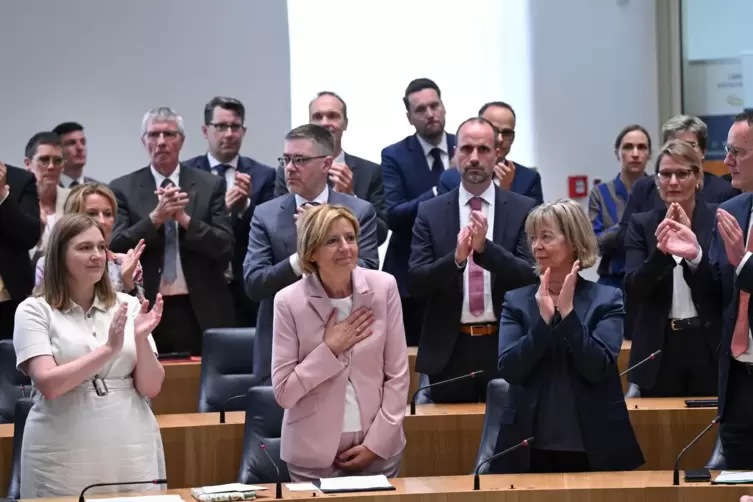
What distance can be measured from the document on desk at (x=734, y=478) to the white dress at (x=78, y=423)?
63.8 inches

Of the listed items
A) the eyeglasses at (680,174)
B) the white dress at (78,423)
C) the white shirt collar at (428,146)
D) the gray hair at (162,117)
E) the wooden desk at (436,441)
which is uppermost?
the gray hair at (162,117)

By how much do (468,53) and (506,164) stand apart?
8.74 feet

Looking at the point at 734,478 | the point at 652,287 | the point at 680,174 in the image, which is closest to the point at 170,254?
the point at 652,287

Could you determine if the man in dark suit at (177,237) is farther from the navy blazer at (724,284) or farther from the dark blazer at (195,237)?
the navy blazer at (724,284)

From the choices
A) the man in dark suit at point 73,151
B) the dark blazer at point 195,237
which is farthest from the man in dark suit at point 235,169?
the man in dark suit at point 73,151

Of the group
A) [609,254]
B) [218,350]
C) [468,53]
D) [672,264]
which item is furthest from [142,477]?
[468,53]

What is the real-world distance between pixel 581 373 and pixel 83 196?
2.10 m

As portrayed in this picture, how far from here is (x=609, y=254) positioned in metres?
6.18

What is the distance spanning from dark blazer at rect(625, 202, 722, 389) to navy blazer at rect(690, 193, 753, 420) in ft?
0.59

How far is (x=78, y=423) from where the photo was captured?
368cm

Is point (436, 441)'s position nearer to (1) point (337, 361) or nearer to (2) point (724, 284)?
(1) point (337, 361)

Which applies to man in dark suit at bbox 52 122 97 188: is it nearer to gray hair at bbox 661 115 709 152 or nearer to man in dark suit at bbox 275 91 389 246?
man in dark suit at bbox 275 91 389 246

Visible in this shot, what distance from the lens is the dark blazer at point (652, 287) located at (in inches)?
178

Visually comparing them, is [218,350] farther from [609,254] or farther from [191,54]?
[191,54]
